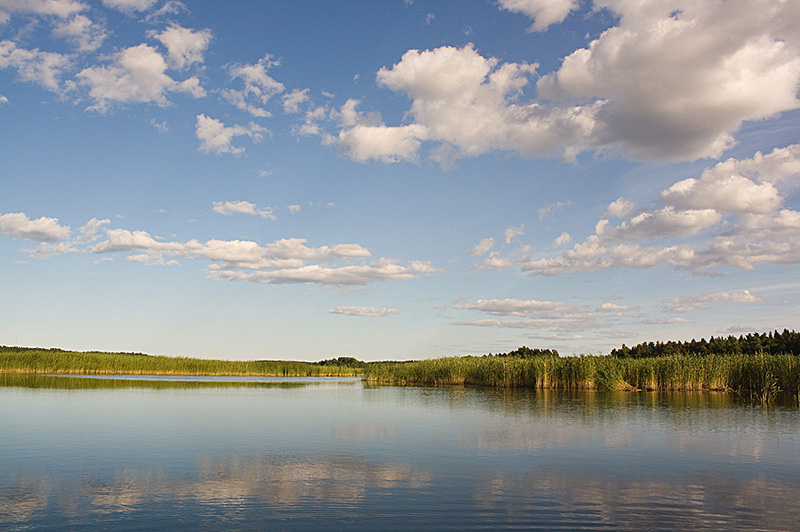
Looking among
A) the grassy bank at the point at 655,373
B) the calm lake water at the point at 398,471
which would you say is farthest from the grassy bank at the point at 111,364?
the calm lake water at the point at 398,471

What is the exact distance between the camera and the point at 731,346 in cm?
5881

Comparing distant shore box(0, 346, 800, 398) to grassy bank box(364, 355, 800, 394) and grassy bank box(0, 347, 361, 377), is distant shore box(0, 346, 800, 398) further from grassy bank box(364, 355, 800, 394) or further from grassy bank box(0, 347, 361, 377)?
grassy bank box(0, 347, 361, 377)

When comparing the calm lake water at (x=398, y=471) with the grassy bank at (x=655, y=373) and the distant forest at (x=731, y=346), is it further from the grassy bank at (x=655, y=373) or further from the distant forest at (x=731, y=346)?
the distant forest at (x=731, y=346)

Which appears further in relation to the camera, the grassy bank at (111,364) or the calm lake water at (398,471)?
the grassy bank at (111,364)

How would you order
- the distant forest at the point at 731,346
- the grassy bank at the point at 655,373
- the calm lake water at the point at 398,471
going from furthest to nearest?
the distant forest at the point at 731,346 < the grassy bank at the point at 655,373 < the calm lake water at the point at 398,471

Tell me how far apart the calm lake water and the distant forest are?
36.6 metres

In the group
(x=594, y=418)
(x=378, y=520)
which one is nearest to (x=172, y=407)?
(x=594, y=418)

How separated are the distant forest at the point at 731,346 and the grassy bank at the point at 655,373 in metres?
16.0

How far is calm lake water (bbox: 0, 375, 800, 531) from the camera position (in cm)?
754

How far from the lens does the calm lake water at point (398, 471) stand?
754 cm

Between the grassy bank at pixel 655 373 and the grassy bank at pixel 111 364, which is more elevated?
the grassy bank at pixel 655 373

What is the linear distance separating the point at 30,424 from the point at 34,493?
30.0 feet

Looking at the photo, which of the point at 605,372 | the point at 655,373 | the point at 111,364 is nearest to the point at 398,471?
the point at 605,372

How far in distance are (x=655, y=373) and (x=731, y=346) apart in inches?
1301
